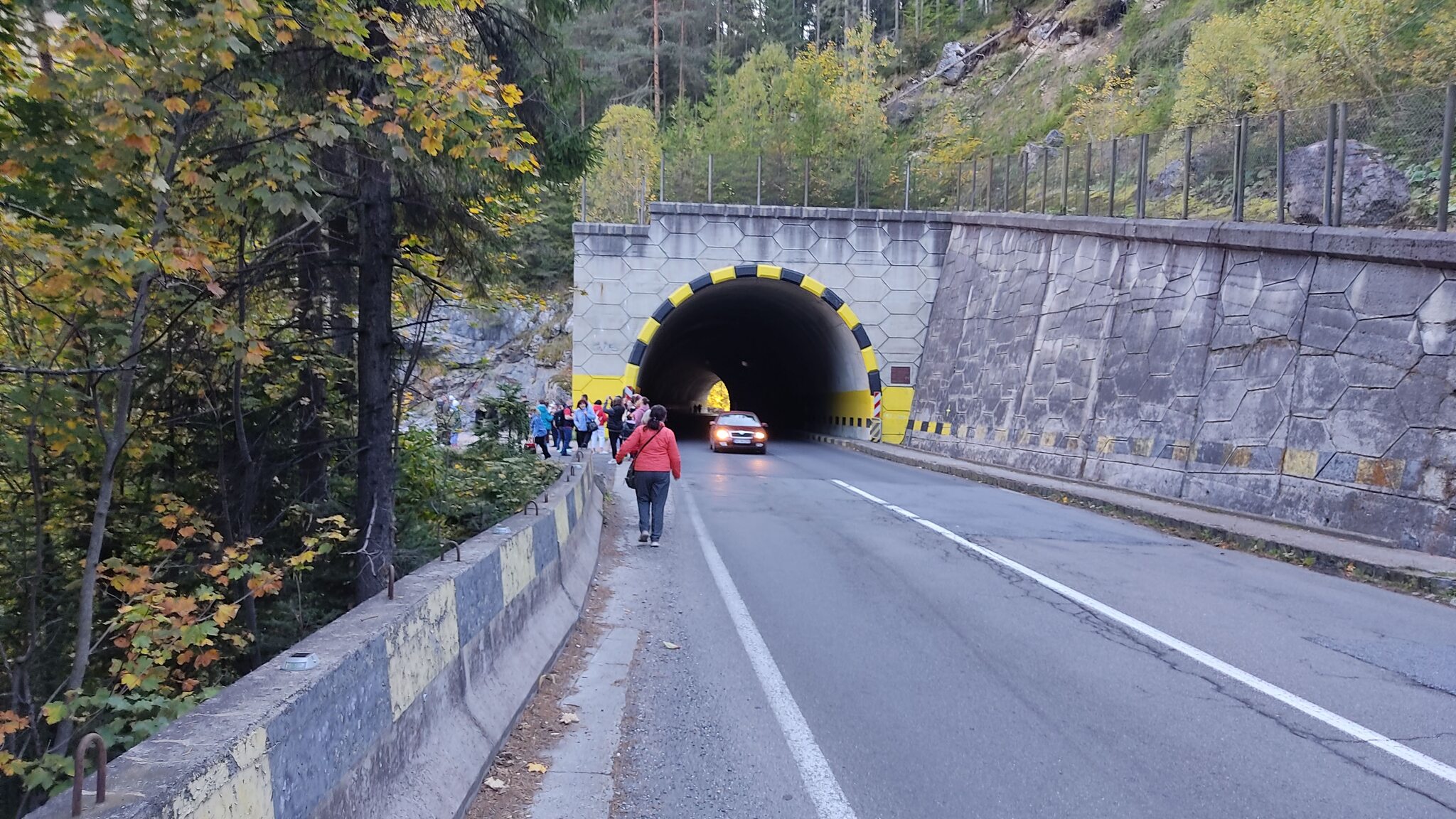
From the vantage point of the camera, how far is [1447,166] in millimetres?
11805

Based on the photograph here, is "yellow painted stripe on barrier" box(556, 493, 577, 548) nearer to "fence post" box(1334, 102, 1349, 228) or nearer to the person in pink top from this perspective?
the person in pink top

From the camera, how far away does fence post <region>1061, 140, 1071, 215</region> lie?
22125mm

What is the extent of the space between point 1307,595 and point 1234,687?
362cm

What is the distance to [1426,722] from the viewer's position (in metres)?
5.30

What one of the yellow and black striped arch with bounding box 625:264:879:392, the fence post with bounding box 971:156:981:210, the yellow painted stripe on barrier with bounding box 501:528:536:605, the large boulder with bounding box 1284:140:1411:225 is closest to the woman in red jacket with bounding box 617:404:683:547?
the yellow painted stripe on barrier with bounding box 501:528:536:605

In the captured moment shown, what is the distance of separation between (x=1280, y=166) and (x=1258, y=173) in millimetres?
835

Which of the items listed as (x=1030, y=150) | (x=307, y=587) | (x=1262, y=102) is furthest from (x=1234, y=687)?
A: (x=1030, y=150)

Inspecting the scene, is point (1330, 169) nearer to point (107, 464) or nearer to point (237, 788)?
point (107, 464)

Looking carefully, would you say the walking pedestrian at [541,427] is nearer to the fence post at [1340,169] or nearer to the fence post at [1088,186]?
the fence post at [1088,186]

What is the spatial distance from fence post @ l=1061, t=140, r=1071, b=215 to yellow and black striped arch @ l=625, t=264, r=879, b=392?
882cm

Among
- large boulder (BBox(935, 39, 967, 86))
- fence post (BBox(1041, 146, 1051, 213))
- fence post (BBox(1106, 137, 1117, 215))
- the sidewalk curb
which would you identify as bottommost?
the sidewalk curb

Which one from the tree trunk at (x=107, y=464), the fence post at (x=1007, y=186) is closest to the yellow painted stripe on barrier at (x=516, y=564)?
the tree trunk at (x=107, y=464)

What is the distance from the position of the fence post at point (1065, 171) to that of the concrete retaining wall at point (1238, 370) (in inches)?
23.8

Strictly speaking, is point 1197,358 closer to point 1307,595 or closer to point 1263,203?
point 1263,203
